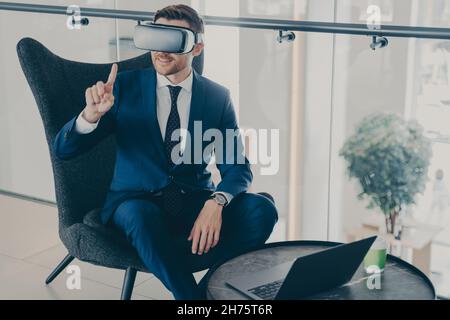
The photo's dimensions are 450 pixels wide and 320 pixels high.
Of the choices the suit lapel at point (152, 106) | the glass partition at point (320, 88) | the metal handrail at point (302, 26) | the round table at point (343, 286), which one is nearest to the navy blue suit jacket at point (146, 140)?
the suit lapel at point (152, 106)

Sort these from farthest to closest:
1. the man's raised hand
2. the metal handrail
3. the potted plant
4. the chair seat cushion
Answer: the potted plant
the metal handrail
the chair seat cushion
the man's raised hand

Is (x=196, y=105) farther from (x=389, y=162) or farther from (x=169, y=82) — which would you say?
(x=389, y=162)

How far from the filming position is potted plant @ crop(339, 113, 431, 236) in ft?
7.94

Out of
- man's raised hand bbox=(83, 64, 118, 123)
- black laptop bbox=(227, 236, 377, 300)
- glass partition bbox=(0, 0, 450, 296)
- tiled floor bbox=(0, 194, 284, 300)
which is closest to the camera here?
black laptop bbox=(227, 236, 377, 300)

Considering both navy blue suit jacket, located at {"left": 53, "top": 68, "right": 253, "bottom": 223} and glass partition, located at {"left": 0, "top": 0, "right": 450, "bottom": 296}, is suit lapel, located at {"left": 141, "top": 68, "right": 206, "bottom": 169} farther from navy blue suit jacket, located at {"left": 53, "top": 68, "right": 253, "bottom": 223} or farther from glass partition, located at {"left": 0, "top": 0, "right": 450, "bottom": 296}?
glass partition, located at {"left": 0, "top": 0, "right": 450, "bottom": 296}

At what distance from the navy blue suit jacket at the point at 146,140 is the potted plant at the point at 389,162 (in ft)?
1.64

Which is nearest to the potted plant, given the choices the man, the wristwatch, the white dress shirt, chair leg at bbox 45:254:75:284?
the man

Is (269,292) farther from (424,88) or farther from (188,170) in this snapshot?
(424,88)

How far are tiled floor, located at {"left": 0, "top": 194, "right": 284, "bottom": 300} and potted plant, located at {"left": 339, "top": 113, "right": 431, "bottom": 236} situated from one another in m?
0.83

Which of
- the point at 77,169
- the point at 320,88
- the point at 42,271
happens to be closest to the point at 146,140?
the point at 77,169

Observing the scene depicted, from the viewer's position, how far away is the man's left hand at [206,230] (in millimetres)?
A: 2068

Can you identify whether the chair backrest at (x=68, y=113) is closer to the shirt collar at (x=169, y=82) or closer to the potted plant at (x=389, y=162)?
the shirt collar at (x=169, y=82)

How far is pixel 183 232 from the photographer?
224 cm
